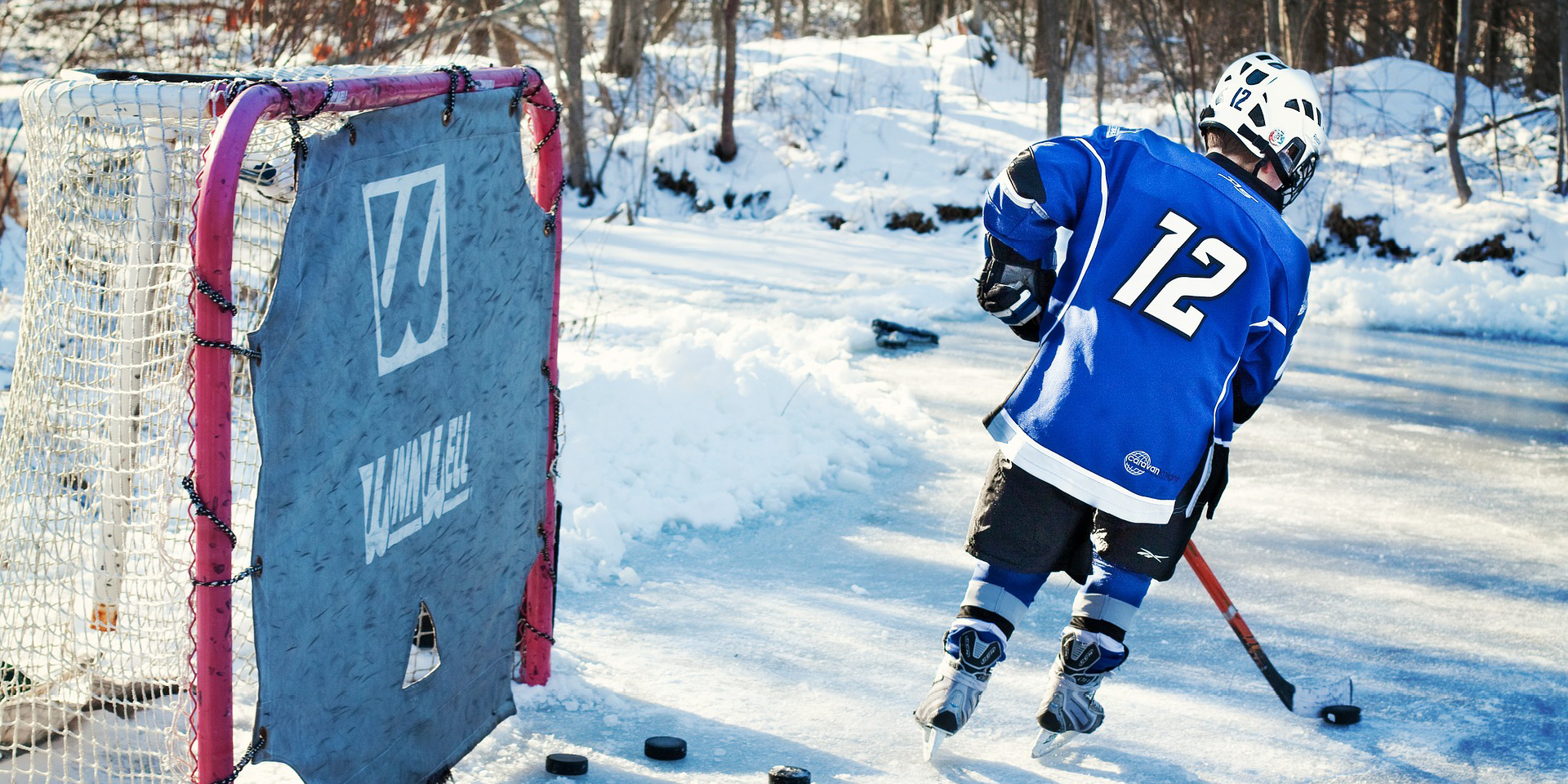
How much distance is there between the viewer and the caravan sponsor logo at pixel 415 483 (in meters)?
2.11

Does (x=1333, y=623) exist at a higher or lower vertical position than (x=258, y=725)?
lower

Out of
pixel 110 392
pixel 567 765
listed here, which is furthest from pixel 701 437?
pixel 110 392

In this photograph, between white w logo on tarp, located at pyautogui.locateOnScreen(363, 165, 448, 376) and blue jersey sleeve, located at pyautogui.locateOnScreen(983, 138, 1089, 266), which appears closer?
white w logo on tarp, located at pyautogui.locateOnScreen(363, 165, 448, 376)

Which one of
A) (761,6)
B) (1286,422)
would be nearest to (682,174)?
(1286,422)

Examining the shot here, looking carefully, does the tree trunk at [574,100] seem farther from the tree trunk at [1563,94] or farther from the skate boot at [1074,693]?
the skate boot at [1074,693]

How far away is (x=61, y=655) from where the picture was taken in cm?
A: 237

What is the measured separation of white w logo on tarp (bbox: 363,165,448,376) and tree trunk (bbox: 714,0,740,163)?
37.0 feet

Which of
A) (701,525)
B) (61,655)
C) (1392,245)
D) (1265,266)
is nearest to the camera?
(61,655)

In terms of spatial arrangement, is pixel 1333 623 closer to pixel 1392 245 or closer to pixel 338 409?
pixel 338 409

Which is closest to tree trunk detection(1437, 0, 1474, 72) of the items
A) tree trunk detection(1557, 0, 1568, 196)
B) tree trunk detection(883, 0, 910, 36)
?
tree trunk detection(1557, 0, 1568, 196)

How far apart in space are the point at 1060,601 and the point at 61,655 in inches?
103

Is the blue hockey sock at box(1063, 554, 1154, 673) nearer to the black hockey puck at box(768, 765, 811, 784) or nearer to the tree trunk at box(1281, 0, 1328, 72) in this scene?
the black hockey puck at box(768, 765, 811, 784)

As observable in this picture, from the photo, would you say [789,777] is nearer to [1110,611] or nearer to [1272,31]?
[1110,611]

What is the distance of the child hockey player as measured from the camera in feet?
8.26
